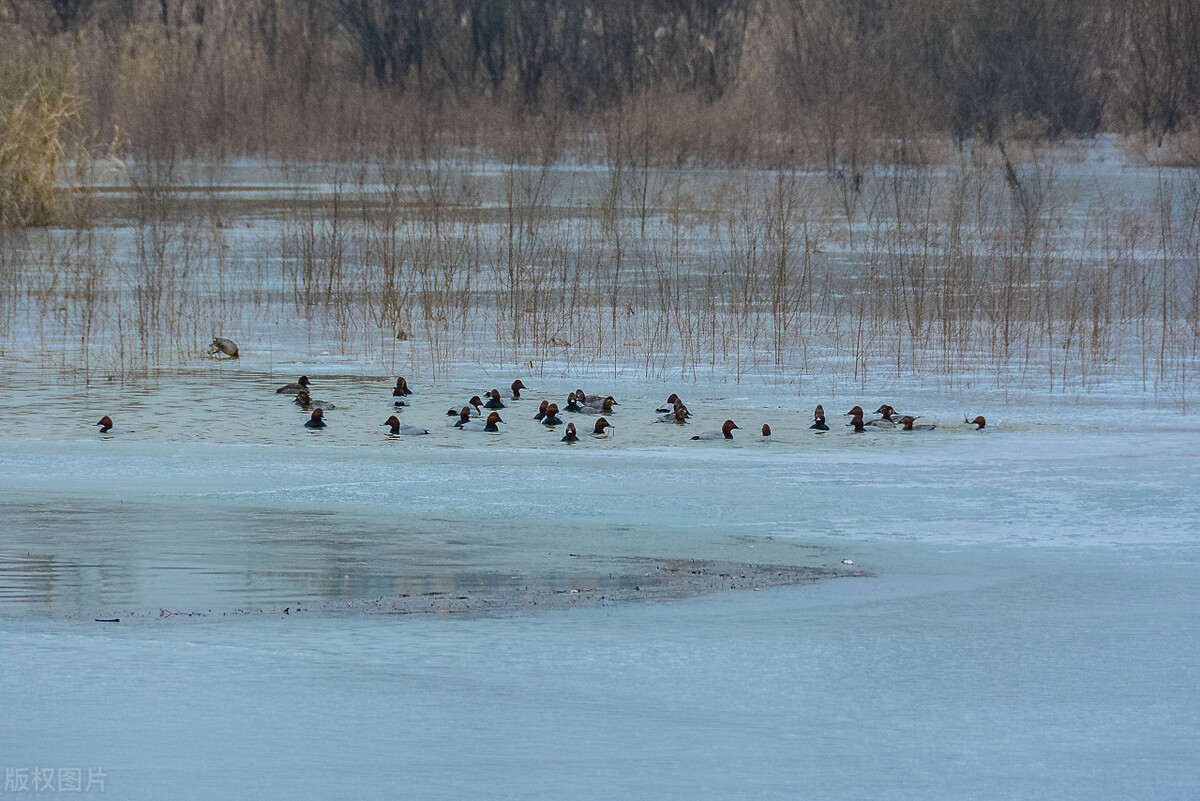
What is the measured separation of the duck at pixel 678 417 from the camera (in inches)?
302

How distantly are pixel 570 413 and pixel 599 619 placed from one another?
363 cm

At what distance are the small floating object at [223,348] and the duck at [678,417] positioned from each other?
3.29m

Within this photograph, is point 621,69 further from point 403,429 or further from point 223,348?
point 403,429

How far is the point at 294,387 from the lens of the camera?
8.53 metres

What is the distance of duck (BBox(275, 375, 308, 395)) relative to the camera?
27.2ft

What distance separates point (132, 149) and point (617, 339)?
47.0ft

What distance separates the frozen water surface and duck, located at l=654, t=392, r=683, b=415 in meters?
0.55

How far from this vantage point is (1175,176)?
76.4 feet

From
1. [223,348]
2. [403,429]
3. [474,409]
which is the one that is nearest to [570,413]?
[474,409]

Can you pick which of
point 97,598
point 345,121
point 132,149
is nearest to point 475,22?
point 345,121

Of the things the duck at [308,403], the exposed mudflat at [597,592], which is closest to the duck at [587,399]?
the duck at [308,403]

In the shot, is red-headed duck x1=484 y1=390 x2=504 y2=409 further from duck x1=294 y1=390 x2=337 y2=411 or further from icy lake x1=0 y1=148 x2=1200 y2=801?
duck x1=294 y1=390 x2=337 y2=411

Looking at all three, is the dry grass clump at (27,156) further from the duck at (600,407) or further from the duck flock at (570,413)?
the duck at (600,407)

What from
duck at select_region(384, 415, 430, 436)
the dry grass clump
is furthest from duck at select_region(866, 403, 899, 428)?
the dry grass clump
